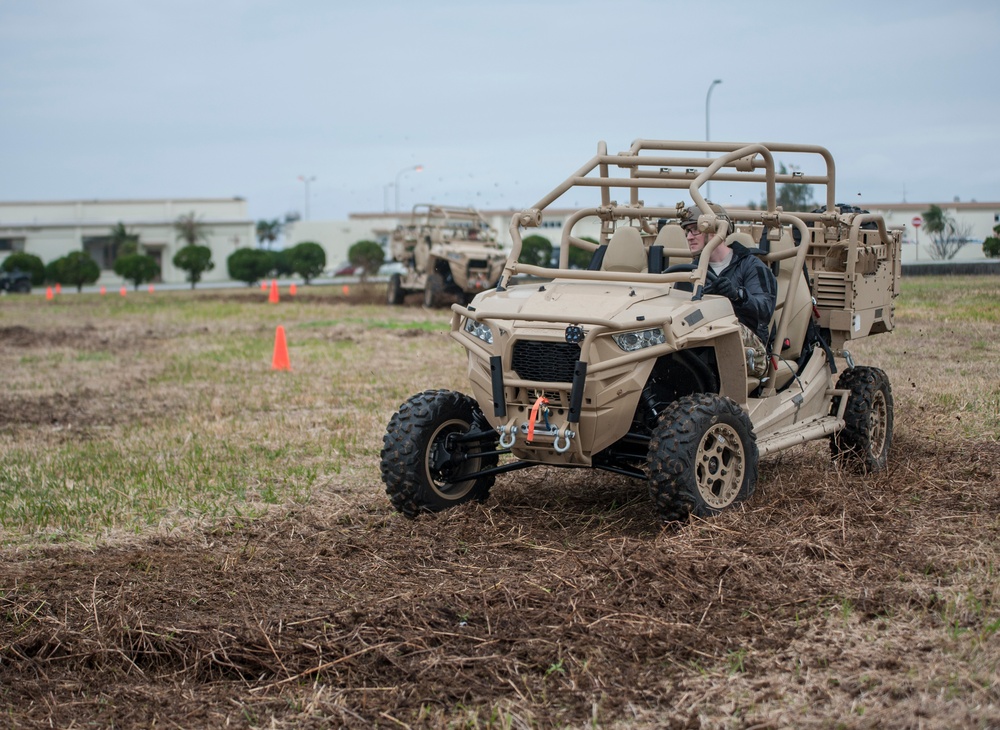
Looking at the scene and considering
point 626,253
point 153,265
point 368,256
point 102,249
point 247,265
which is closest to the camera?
point 626,253

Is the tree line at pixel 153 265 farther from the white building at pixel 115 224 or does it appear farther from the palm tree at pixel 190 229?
the palm tree at pixel 190 229

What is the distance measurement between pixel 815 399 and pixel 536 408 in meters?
2.47

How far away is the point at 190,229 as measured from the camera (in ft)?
245

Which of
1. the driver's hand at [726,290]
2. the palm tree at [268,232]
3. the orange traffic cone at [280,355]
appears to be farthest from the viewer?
the palm tree at [268,232]

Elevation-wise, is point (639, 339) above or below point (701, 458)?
above

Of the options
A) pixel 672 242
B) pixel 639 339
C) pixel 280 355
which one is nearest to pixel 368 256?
pixel 280 355

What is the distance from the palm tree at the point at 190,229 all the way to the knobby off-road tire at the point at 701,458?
227 ft

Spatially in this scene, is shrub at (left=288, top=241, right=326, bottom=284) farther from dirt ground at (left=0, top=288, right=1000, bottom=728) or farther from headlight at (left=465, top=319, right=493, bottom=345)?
dirt ground at (left=0, top=288, right=1000, bottom=728)

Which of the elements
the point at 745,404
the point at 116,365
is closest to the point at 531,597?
the point at 745,404

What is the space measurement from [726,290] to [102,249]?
73.7 m

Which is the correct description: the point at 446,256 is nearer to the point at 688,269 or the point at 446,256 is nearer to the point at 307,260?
the point at 688,269

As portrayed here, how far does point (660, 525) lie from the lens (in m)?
6.70

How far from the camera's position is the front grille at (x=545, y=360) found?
662cm

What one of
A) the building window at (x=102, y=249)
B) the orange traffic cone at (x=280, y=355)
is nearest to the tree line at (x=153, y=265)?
the building window at (x=102, y=249)
